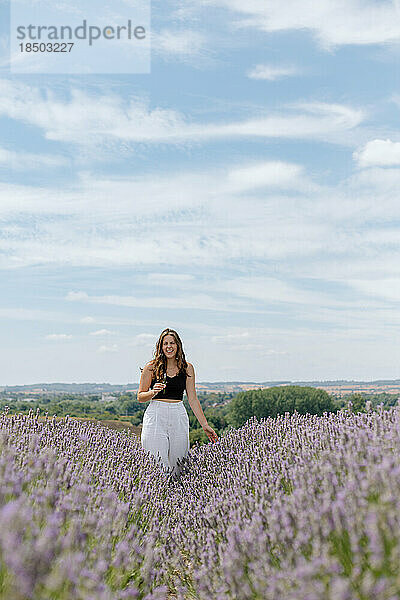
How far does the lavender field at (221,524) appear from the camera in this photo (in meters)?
1.70

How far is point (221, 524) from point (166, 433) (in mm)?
2846

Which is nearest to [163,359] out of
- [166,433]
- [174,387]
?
[174,387]

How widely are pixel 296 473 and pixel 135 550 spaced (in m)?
0.84

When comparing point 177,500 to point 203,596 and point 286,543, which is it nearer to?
point 203,596

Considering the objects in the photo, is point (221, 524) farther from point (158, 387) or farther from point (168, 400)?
point (168, 400)

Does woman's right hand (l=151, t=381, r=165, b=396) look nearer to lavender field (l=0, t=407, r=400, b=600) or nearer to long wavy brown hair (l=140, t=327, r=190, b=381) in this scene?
long wavy brown hair (l=140, t=327, r=190, b=381)

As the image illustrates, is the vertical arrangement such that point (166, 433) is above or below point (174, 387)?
below

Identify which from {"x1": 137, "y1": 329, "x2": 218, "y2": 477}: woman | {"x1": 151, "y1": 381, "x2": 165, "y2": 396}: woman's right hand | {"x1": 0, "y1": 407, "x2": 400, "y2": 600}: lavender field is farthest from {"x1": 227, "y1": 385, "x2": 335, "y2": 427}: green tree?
{"x1": 0, "y1": 407, "x2": 400, "y2": 600}: lavender field

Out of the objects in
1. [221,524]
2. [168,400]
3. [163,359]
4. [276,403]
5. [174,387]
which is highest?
[163,359]

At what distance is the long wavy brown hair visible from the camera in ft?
19.1

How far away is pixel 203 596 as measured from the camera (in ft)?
7.99

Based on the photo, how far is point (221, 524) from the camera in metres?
2.84

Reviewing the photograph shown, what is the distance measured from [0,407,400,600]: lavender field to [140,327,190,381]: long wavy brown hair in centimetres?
170

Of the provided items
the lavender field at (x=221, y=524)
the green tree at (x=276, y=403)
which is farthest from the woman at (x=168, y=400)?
the green tree at (x=276, y=403)
